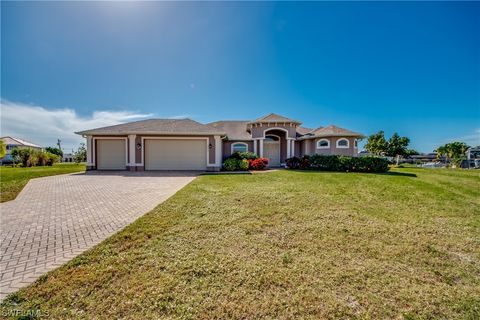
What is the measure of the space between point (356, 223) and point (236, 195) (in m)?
3.84

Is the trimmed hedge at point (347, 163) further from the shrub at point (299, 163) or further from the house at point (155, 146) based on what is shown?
the house at point (155, 146)

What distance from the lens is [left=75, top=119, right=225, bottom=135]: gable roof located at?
14102 millimetres

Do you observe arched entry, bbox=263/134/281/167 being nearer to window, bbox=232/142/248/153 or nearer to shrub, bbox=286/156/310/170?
window, bbox=232/142/248/153

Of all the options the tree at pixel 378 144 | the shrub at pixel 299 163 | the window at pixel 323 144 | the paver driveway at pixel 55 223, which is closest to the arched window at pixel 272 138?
the shrub at pixel 299 163

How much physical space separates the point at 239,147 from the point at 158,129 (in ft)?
25.1

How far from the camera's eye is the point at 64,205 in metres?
A: 5.87

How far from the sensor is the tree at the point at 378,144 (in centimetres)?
2770

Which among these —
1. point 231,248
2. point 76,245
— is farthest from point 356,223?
point 76,245

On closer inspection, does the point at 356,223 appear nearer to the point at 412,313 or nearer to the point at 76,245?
the point at 412,313

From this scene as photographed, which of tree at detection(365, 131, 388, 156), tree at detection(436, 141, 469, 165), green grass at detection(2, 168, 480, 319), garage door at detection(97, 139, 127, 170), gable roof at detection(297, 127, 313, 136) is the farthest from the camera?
tree at detection(436, 141, 469, 165)

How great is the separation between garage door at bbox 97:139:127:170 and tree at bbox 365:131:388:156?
32.8 metres

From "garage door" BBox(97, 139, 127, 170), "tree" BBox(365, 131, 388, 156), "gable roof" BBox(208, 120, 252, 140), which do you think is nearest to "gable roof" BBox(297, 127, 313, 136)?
"gable roof" BBox(208, 120, 252, 140)

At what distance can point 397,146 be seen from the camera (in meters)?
26.8

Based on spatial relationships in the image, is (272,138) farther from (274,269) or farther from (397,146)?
(397,146)
